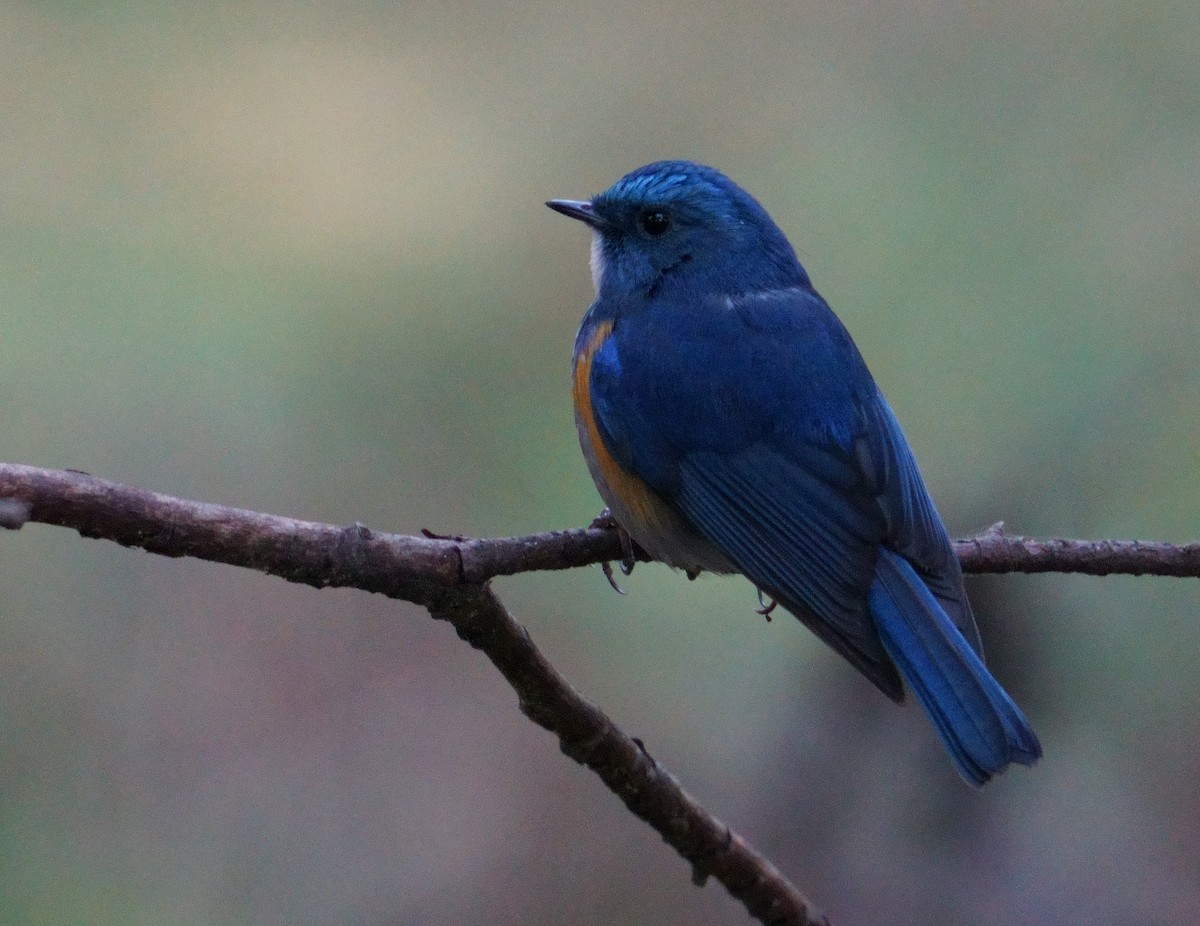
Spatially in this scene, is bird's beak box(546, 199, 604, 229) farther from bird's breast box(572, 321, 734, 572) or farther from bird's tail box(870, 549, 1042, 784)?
bird's tail box(870, 549, 1042, 784)

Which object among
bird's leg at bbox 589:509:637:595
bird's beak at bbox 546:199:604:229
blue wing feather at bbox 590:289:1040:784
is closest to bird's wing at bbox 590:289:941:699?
blue wing feather at bbox 590:289:1040:784

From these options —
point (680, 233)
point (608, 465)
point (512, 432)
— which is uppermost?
point (680, 233)

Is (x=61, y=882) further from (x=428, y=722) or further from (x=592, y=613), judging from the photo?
(x=592, y=613)

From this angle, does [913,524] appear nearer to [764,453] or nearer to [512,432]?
[764,453]

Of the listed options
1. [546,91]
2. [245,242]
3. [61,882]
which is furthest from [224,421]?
[546,91]

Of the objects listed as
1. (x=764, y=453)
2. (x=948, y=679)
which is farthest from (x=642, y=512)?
(x=948, y=679)

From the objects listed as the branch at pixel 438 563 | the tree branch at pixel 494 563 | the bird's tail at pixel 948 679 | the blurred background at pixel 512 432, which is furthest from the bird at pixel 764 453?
the blurred background at pixel 512 432

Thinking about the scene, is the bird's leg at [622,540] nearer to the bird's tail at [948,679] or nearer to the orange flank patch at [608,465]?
the orange flank patch at [608,465]
